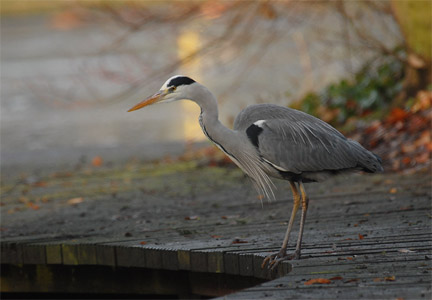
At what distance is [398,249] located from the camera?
4.52 m

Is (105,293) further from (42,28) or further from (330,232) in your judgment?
(42,28)

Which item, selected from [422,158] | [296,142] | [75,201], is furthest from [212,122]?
[422,158]

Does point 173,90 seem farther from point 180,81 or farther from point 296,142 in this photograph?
point 296,142

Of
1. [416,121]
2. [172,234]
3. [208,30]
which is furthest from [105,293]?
[208,30]

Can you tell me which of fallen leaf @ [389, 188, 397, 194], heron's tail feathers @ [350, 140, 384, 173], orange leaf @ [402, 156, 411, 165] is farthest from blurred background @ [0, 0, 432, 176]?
heron's tail feathers @ [350, 140, 384, 173]

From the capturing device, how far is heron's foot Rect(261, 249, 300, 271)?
4.52 metres

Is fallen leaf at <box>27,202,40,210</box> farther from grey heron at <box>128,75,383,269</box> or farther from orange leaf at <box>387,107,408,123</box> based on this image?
orange leaf at <box>387,107,408,123</box>

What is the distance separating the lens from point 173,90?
4.63 meters

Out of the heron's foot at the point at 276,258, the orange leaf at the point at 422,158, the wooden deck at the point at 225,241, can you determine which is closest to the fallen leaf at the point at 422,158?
the orange leaf at the point at 422,158

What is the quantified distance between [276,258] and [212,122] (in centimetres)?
89

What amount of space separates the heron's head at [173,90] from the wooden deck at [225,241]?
3.23 feet

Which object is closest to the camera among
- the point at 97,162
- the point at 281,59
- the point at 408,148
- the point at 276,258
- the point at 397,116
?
the point at 276,258

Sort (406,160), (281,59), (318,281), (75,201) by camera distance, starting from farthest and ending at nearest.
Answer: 1. (281,59)
2. (406,160)
3. (75,201)
4. (318,281)

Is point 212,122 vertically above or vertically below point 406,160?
above
